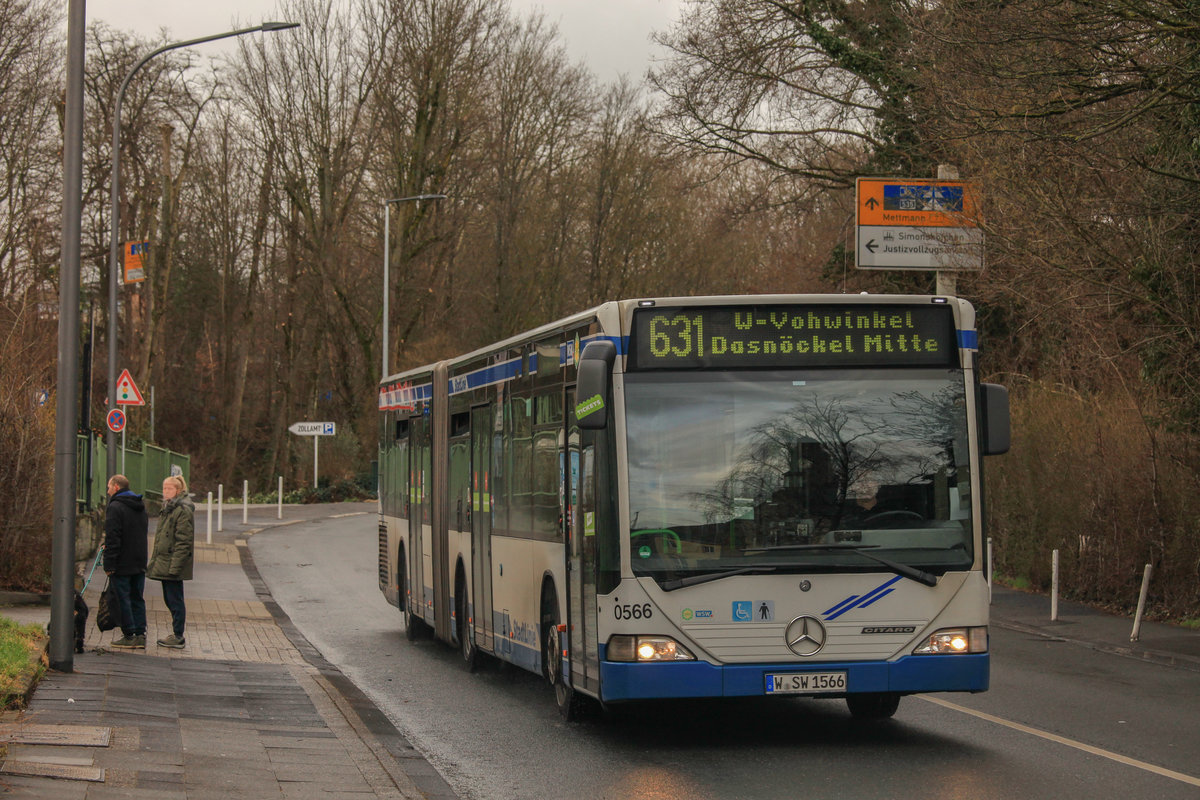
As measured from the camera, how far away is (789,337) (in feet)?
31.4

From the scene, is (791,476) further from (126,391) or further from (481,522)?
(126,391)

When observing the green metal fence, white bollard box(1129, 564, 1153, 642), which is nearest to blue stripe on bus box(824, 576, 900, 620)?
white bollard box(1129, 564, 1153, 642)

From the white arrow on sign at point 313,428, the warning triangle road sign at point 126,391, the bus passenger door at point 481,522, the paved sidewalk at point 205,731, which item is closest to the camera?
the paved sidewalk at point 205,731

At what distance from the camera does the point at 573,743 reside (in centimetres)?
1011

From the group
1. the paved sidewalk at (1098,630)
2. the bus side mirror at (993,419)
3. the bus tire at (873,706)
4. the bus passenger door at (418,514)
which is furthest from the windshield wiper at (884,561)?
the bus passenger door at (418,514)

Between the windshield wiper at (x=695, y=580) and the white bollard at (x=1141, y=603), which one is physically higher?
the windshield wiper at (x=695, y=580)

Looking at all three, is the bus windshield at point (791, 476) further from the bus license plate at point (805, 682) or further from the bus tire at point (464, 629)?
the bus tire at point (464, 629)

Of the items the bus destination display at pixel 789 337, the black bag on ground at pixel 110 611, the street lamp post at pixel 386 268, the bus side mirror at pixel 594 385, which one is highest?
the street lamp post at pixel 386 268

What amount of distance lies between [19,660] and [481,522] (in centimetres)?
403

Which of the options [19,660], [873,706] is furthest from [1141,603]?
→ [19,660]

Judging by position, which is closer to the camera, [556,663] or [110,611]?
[556,663]

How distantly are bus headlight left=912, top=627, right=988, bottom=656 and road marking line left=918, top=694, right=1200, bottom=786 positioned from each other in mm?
916

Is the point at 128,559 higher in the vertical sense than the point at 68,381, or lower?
lower

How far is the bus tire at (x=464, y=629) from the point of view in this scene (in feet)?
47.2
